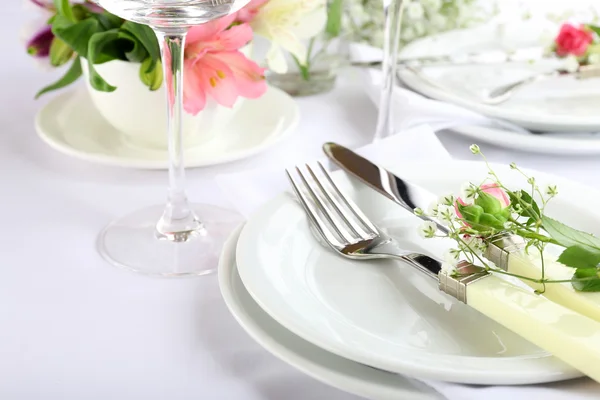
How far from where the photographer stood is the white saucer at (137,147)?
2.52 ft

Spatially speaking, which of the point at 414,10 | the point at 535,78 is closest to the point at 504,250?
the point at 535,78

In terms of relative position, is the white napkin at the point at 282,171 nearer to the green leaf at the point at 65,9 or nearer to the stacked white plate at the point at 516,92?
the stacked white plate at the point at 516,92

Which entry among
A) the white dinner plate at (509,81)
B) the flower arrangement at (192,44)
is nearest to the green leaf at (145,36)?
the flower arrangement at (192,44)

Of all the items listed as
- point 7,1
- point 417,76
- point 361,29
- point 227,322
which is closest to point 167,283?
point 227,322

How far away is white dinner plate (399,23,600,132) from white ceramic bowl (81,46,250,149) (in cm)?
25

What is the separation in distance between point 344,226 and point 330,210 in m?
0.02

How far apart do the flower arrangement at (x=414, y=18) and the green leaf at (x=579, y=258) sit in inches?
28.9

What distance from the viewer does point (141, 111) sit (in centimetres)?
77

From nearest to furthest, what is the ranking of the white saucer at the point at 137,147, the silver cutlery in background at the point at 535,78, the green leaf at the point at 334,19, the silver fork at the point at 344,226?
the silver fork at the point at 344,226, the white saucer at the point at 137,147, the silver cutlery in background at the point at 535,78, the green leaf at the point at 334,19

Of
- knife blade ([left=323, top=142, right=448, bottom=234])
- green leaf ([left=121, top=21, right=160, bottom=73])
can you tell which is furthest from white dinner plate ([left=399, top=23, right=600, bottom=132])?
green leaf ([left=121, top=21, right=160, bottom=73])

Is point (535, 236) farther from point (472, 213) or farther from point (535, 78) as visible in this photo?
point (535, 78)

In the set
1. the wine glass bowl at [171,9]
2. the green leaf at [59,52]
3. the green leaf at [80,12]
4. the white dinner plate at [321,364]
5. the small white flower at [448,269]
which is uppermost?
the green leaf at [80,12]

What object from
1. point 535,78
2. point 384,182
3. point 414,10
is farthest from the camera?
point 414,10

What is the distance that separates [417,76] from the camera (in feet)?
3.05
